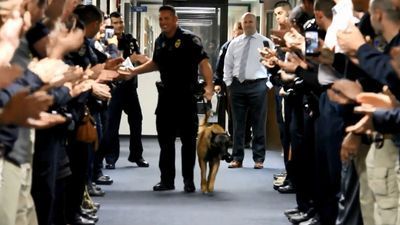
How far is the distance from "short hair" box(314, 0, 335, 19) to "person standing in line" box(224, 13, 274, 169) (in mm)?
4156

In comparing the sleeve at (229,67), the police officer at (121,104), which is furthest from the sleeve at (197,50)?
the sleeve at (229,67)

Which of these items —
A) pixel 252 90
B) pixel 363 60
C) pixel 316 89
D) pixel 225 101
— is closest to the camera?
pixel 363 60

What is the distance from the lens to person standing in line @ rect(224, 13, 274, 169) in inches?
377

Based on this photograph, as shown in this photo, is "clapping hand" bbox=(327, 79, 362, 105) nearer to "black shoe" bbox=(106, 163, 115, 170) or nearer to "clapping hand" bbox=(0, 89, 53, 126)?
"clapping hand" bbox=(0, 89, 53, 126)

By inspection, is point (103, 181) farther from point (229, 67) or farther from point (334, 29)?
point (334, 29)

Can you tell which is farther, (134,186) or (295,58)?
(134,186)

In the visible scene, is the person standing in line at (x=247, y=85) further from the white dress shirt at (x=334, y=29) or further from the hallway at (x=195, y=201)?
the white dress shirt at (x=334, y=29)

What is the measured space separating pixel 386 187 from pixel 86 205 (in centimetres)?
327

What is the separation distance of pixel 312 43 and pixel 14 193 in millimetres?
2139

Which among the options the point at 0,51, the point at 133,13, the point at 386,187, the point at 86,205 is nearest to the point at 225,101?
the point at 133,13

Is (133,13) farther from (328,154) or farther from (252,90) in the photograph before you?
(328,154)

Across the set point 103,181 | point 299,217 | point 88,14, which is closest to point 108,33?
point 103,181

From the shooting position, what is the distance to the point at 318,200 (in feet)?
18.4

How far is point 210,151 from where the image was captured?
26.1 feet
